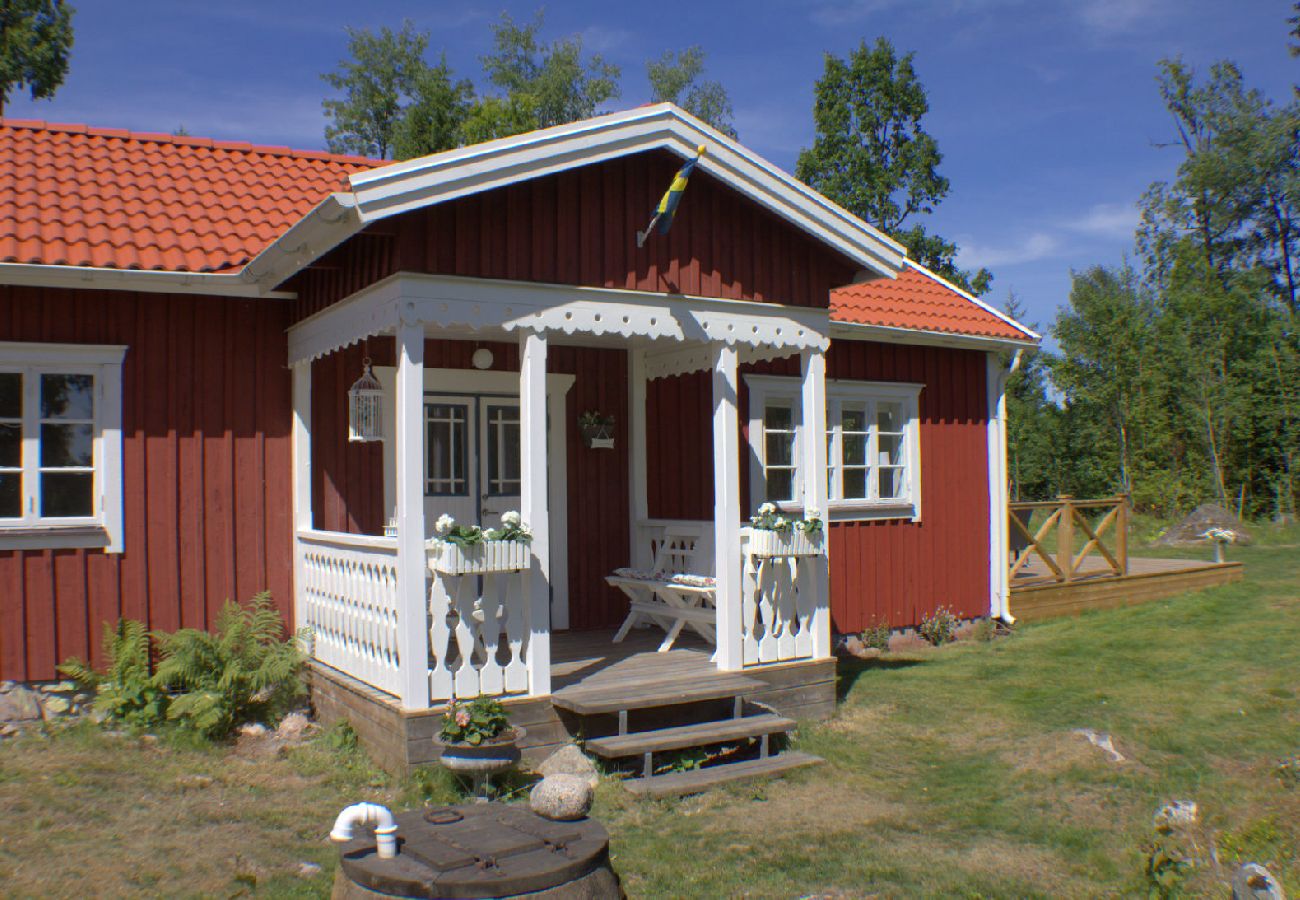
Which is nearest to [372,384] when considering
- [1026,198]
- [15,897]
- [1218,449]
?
[15,897]

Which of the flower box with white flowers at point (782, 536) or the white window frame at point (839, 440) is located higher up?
the white window frame at point (839, 440)

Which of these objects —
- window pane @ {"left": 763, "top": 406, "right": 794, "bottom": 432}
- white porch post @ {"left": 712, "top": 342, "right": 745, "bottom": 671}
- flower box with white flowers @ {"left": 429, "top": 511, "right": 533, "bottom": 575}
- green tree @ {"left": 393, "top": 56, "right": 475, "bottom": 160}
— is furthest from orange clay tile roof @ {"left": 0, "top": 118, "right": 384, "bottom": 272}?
green tree @ {"left": 393, "top": 56, "right": 475, "bottom": 160}

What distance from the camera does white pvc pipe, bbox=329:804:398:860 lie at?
4.05 meters

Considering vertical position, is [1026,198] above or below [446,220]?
above

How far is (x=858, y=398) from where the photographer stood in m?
11.0

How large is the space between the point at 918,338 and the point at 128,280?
7.21 meters

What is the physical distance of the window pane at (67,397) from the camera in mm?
7688

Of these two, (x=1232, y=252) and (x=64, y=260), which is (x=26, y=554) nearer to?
(x=64, y=260)

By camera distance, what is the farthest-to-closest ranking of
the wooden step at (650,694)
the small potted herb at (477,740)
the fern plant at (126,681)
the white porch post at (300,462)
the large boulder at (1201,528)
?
1. the large boulder at (1201,528)
2. the white porch post at (300,462)
3. the fern plant at (126,681)
4. the wooden step at (650,694)
5. the small potted herb at (477,740)

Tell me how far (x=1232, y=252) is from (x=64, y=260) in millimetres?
33553

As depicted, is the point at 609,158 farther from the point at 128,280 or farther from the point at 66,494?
the point at 66,494

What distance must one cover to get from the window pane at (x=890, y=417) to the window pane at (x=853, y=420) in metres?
0.28

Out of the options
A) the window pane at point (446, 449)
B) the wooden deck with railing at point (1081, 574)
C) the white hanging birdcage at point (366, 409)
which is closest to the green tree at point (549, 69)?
the wooden deck with railing at point (1081, 574)

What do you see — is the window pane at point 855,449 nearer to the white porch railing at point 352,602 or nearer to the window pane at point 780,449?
the window pane at point 780,449
